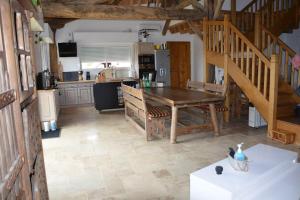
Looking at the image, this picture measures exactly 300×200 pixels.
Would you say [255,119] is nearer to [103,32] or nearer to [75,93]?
[75,93]

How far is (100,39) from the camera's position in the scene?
8266mm

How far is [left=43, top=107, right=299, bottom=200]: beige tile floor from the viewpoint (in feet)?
8.94

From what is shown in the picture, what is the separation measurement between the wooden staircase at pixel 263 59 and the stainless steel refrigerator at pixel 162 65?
110 inches

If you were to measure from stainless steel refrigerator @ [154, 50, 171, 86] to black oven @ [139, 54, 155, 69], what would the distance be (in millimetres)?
212

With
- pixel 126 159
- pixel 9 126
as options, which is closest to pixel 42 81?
pixel 126 159

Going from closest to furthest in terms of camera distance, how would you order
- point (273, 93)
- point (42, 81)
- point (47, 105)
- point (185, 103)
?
1. point (185, 103)
2. point (273, 93)
3. point (47, 105)
4. point (42, 81)

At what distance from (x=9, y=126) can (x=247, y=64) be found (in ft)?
14.8

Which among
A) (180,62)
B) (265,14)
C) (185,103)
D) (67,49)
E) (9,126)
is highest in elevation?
(265,14)

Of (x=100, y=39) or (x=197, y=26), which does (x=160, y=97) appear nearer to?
(x=197, y=26)

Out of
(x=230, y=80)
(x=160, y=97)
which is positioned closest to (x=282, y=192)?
(x=160, y=97)

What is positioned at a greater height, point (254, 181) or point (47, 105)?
point (47, 105)

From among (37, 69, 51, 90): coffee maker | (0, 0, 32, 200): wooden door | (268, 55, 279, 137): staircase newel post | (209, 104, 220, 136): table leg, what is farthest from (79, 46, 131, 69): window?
(0, 0, 32, 200): wooden door

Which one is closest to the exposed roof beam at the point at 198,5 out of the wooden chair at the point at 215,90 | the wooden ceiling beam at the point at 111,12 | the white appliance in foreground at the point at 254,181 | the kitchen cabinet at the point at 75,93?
the wooden ceiling beam at the point at 111,12

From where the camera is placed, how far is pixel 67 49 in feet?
25.5
